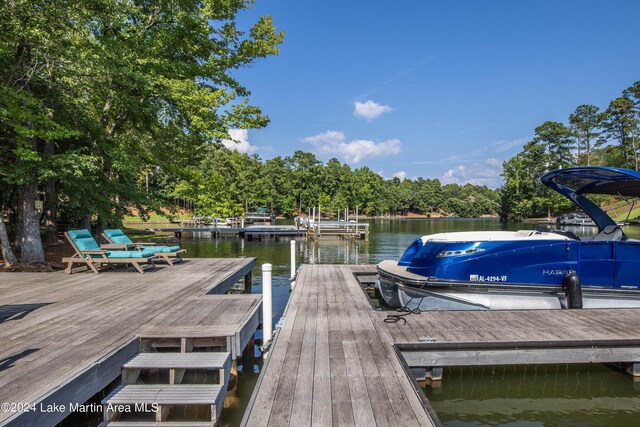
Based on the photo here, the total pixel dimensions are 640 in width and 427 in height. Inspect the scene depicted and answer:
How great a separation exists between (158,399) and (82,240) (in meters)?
6.40

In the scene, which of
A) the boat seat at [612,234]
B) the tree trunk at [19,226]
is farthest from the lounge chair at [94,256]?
the boat seat at [612,234]

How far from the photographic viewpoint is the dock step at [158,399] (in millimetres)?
3105

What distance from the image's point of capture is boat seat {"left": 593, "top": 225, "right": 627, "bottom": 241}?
6.28 metres

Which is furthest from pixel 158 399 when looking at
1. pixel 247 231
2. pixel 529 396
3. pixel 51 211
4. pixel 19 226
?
pixel 247 231

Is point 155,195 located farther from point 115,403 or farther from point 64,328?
point 115,403

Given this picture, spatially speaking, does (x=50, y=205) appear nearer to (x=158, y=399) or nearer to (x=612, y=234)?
(x=158, y=399)

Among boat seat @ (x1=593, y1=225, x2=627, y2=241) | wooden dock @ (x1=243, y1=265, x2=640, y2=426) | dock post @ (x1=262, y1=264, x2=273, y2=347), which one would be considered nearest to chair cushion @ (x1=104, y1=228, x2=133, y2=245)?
wooden dock @ (x1=243, y1=265, x2=640, y2=426)

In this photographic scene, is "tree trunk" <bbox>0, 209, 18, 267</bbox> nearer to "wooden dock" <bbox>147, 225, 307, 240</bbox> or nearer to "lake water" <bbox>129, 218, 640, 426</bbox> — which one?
"lake water" <bbox>129, 218, 640, 426</bbox>

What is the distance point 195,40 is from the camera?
497 inches

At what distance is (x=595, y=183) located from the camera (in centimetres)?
681

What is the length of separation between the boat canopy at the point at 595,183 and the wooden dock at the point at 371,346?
2112 mm

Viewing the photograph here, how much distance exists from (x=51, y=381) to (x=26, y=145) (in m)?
7.20

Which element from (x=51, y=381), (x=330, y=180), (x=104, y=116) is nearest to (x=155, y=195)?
(x=104, y=116)

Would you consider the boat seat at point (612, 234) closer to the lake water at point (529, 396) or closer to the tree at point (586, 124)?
the lake water at point (529, 396)
